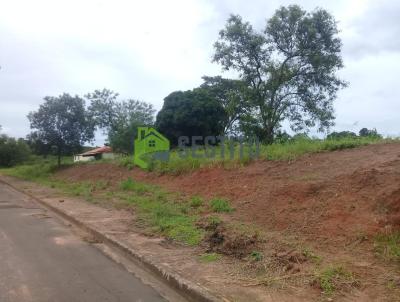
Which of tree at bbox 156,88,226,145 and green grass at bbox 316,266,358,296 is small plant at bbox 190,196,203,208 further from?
tree at bbox 156,88,226,145

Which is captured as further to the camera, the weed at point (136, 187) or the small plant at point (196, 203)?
the weed at point (136, 187)

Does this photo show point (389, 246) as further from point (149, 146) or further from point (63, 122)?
point (63, 122)

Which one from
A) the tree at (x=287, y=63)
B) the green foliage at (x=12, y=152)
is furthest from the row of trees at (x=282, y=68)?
the green foliage at (x=12, y=152)

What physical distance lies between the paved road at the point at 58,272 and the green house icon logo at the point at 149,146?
9897mm

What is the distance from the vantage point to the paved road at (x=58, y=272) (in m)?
4.83

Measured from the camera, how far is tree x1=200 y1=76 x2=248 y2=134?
75.2 feet

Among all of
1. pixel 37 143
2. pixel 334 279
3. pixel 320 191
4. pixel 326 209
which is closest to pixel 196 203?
pixel 320 191

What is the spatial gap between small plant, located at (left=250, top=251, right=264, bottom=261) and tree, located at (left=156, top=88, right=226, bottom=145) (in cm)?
2088

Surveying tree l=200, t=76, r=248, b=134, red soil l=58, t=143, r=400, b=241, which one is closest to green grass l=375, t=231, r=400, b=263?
red soil l=58, t=143, r=400, b=241

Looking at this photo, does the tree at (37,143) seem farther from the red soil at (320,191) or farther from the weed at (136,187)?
the red soil at (320,191)

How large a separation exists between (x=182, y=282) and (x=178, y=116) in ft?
71.4

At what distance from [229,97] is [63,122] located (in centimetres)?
1148

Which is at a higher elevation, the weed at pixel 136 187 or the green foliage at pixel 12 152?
the green foliage at pixel 12 152

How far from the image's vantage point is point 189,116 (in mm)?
26422
